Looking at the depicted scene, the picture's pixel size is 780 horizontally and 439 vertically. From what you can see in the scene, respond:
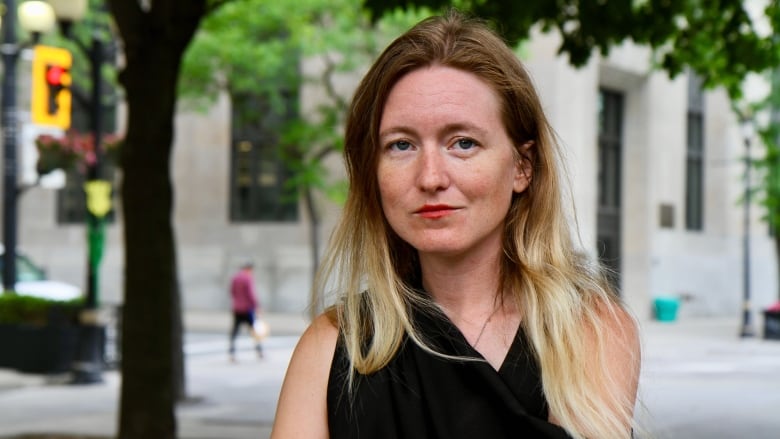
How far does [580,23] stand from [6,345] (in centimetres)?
1140

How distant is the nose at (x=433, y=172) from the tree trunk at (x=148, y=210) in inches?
264

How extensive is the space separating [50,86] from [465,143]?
16.3m

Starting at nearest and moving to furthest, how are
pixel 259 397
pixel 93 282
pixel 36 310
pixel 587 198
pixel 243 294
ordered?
pixel 259 397
pixel 93 282
pixel 36 310
pixel 243 294
pixel 587 198

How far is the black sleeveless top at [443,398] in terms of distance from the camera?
7.11 feet

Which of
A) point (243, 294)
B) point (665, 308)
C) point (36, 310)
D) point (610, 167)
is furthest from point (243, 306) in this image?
point (665, 308)

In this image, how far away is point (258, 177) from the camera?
38.2m

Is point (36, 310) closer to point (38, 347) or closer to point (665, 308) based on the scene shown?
point (38, 347)

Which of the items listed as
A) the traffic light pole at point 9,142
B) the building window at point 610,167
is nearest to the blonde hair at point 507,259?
the traffic light pole at point 9,142

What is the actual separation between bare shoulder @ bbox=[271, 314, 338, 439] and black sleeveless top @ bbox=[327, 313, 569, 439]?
0.07 feet

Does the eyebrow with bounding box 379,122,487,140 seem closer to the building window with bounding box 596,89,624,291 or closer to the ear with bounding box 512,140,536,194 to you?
the ear with bounding box 512,140,536,194

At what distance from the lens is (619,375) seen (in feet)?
7.30

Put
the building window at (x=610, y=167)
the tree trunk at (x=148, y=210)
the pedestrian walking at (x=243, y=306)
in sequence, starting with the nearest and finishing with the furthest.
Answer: the tree trunk at (x=148, y=210)
the pedestrian walking at (x=243, y=306)
the building window at (x=610, y=167)

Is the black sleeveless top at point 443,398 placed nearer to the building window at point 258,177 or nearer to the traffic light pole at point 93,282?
the traffic light pole at point 93,282

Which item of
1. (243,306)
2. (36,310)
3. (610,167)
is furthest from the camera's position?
(610,167)
